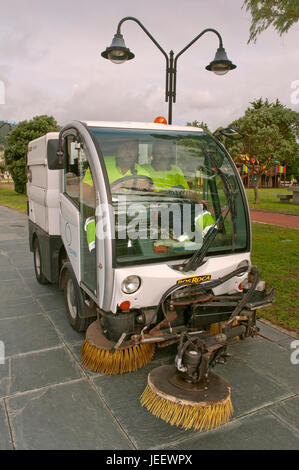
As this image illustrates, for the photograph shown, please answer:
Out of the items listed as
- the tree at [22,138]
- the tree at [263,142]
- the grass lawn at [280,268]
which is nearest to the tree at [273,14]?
the grass lawn at [280,268]

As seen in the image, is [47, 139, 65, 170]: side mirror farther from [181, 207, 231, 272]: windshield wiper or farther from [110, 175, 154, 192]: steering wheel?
[181, 207, 231, 272]: windshield wiper

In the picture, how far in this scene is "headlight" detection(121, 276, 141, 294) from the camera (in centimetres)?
308

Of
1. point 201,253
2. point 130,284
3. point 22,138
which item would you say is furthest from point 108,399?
point 22,138

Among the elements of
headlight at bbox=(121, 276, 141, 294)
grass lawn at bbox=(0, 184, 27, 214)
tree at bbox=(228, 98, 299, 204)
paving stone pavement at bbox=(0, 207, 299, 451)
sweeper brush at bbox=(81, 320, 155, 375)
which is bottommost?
paving stone pavement at bbox=(0, 207, 299, 451)

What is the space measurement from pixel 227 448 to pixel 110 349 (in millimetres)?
1237

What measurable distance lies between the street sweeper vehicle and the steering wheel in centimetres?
1

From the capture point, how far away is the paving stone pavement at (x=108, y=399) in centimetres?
263

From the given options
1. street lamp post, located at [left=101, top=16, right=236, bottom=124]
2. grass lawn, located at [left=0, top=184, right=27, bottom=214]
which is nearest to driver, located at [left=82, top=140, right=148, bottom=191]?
street lamp post, located at [left=101, top=16, right=236, bottom=124]

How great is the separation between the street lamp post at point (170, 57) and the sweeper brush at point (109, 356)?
19.9 ft

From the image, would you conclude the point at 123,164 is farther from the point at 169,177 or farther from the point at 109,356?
the point at 109,356

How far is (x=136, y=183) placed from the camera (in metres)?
3.53

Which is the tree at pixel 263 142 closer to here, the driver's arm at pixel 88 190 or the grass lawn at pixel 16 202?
the grass lawn at pixel 16 202
